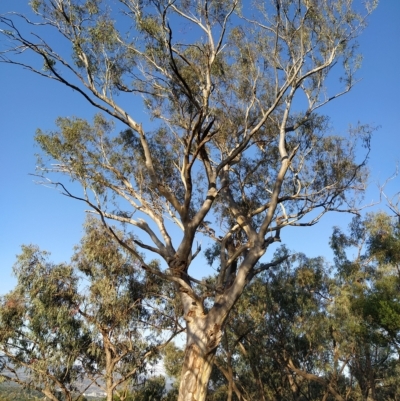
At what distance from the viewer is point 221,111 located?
348 inches

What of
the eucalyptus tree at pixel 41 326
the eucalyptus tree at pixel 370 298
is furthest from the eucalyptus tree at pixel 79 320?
the eucalyptus tree at pixel 370 298

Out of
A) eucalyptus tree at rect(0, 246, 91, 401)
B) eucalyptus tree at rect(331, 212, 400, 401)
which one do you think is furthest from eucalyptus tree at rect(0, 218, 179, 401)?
eucalyptus tree at rect(331, 212, 400, 401)

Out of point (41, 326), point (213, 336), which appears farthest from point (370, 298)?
point (41, 326)

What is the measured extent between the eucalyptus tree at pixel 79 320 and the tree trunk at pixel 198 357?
4990 millimetres

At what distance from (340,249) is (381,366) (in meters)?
4.22

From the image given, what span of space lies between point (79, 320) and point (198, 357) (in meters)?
6.21

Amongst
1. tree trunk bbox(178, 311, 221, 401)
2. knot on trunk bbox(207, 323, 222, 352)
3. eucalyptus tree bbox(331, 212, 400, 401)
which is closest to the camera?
tree trunk bbox(178, 311, 221, 401)

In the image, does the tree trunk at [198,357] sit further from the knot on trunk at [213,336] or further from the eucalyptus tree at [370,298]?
the eucalyptus tree at [370,298]

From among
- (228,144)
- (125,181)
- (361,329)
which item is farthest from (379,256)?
(125,181)

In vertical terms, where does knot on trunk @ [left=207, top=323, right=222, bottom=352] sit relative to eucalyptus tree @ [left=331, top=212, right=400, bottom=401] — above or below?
below

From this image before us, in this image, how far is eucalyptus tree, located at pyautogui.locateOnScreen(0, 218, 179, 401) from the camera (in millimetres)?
10195

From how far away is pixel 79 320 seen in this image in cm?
1037

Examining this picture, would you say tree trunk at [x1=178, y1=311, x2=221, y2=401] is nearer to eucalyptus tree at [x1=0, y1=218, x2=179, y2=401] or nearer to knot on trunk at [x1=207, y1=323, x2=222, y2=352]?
knot on trunk at [x1=207, y1=323, x2=222, y2=352]

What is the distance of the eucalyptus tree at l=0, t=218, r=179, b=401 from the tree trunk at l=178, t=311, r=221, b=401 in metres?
4.99
